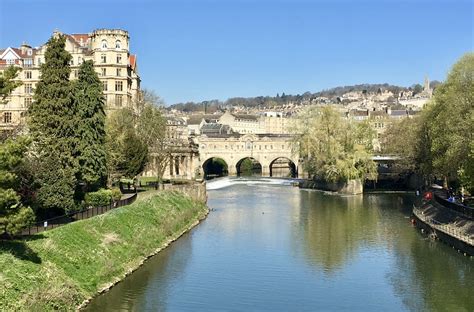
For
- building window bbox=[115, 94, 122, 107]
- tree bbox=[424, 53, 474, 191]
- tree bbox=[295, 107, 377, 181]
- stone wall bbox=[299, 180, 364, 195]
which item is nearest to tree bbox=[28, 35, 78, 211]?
tree bbox=[424, 53, 474, 191]

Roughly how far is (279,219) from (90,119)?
23673 millimetres

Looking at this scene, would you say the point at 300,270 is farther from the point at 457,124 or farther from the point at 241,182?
the point at 241,182

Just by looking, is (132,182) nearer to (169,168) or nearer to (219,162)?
(169,168)

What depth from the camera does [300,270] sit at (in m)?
39.0

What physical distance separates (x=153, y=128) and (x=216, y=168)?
7613cm

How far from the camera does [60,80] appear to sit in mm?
42062

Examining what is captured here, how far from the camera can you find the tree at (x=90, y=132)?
44938mm

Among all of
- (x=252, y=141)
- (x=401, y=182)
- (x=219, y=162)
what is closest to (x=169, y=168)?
(x=401, y=182)

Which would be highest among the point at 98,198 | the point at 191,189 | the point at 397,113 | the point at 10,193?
the point at 397,113

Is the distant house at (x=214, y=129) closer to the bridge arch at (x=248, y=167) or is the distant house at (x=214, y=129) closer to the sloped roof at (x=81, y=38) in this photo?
the bridge arch at (x=248, y=167)

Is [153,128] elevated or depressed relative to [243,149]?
elevated

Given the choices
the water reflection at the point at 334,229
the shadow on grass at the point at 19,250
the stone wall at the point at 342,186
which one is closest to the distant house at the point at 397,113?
the stone wall at the point at 342,186

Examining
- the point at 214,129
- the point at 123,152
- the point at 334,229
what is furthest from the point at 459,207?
the point at 214,129

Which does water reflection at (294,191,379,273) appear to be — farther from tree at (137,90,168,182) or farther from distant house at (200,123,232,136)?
distant house at (200,123,232,136)
